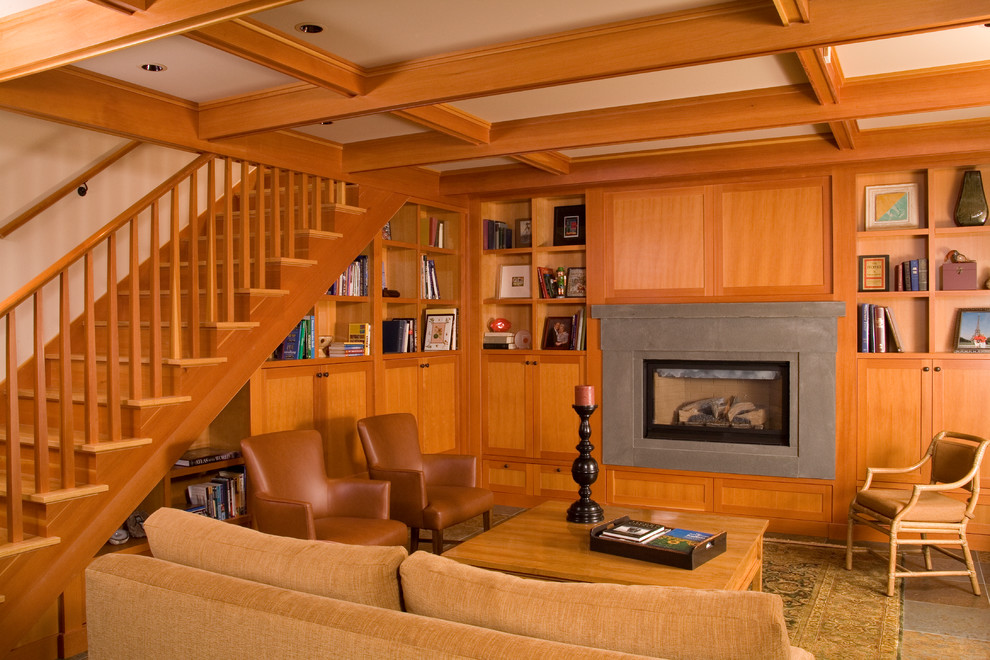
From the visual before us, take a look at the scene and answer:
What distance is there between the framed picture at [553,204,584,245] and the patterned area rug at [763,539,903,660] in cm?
248

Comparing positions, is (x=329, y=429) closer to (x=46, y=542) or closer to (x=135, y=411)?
(x=135, y=411)

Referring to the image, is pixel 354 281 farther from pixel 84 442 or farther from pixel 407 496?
pixel 84 442

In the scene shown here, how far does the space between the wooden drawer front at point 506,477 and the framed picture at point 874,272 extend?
2.70 meters

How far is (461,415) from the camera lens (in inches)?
244

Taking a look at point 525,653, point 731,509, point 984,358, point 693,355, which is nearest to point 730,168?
point 693,355

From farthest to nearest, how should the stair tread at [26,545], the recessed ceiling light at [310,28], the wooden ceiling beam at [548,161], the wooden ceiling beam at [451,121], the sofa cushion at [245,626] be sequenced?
the wooden ceiling beam at [548,161], the wooden ceiling beam at [451,121], the stair tread at [26,545], the recessed ceiling light at [310,28], the sofa cushion at [245,626]

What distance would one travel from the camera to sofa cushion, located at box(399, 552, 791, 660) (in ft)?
4.89

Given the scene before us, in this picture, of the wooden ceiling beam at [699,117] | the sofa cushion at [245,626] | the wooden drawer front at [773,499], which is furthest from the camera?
the wooden drawer front at [773,499]

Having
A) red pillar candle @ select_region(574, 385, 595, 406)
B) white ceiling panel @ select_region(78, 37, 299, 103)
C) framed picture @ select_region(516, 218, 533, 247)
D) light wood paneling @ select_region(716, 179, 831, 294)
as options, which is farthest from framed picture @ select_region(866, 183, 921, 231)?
white ceiling panel @ select_region(78, 37, 299, 103)

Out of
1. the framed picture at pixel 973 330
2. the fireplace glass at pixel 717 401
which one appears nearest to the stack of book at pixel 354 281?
the fireplace glass at pixel 717 401

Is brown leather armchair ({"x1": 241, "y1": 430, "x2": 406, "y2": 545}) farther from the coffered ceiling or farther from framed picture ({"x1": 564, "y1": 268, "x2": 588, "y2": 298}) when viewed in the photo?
framed picture ({"x1": 564, "y1": 268, "x2": 588, "y2": 298})

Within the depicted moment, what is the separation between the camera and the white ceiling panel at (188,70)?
3.06 m

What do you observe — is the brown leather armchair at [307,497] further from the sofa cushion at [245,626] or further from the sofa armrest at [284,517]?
the sofa cushion at [245,626]

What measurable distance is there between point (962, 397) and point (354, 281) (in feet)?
12.6
